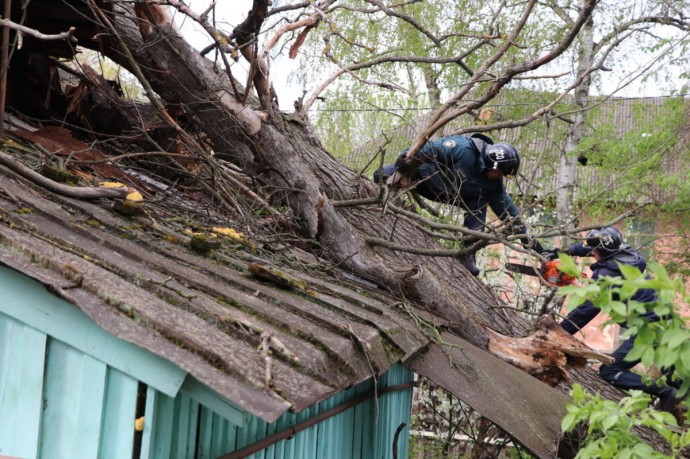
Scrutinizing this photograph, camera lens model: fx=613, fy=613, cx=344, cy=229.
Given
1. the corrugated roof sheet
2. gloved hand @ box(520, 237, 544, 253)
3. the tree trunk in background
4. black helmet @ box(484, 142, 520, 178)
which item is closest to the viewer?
the corrugated roof sheet

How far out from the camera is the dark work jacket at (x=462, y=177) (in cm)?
620

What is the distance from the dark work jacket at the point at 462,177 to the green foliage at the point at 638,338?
3.91 metres

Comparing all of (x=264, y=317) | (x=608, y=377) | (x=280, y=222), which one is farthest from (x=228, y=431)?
(x=608, y=377)

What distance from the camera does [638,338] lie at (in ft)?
6.93

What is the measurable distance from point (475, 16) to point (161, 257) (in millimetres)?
12940

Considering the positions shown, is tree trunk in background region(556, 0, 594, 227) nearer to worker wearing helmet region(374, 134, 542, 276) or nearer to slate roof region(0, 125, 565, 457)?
worker wearing helmet region(374, 134, 542, 276)

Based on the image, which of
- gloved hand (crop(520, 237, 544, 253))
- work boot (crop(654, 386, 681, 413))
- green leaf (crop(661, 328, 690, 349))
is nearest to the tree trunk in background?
gloved hand (crop(520, 237, 544, 253))

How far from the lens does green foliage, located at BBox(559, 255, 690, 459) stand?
1.98m

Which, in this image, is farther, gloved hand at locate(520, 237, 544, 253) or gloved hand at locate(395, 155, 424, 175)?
gloved hand at locate(395, 155, 424, 175)

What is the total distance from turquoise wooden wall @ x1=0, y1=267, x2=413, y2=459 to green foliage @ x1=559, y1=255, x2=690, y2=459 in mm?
1250

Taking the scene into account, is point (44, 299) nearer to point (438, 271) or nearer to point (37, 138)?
point (37, 138)

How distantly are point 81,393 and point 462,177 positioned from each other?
188 inches

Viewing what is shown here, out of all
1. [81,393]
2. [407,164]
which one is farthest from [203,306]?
[407,164]

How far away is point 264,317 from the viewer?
2543 millimetres
